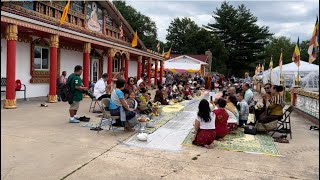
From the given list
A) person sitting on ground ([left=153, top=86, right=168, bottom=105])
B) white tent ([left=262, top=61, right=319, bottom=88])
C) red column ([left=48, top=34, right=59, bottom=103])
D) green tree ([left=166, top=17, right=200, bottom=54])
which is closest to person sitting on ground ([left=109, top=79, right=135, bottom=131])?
person sitting on ground ([left=153, top=86, right=168, bottom=105])

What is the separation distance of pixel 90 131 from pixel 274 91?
4.51 m

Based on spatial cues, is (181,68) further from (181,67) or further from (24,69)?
(24,69)

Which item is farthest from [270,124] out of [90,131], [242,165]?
[90,131]

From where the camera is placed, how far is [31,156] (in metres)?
5.18

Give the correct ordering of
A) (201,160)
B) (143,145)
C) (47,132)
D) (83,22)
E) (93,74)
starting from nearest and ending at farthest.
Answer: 1. (201,160)
2. (143,145)
3. (47,132)
4. (83,22)
5. (93,74)

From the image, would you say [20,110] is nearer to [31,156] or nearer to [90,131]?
[90,131]

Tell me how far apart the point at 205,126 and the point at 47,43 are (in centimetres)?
1096

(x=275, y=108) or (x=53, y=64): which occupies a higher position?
(x=53, y=64)

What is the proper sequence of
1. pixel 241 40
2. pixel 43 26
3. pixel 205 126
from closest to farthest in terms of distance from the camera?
1. pixel 205 126
2. pixel 43 26
3. pixel 241 40

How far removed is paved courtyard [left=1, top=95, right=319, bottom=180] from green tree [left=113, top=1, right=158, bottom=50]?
5211cm

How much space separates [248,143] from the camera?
22.8ft

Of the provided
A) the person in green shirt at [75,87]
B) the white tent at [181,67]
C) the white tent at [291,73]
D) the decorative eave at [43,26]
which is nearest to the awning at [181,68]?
the white tent at [181,67]

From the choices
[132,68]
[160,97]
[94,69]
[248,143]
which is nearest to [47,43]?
[94,69]

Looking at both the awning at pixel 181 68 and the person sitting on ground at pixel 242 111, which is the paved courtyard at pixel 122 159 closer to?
the person sitting on ground at pixel 242 111
